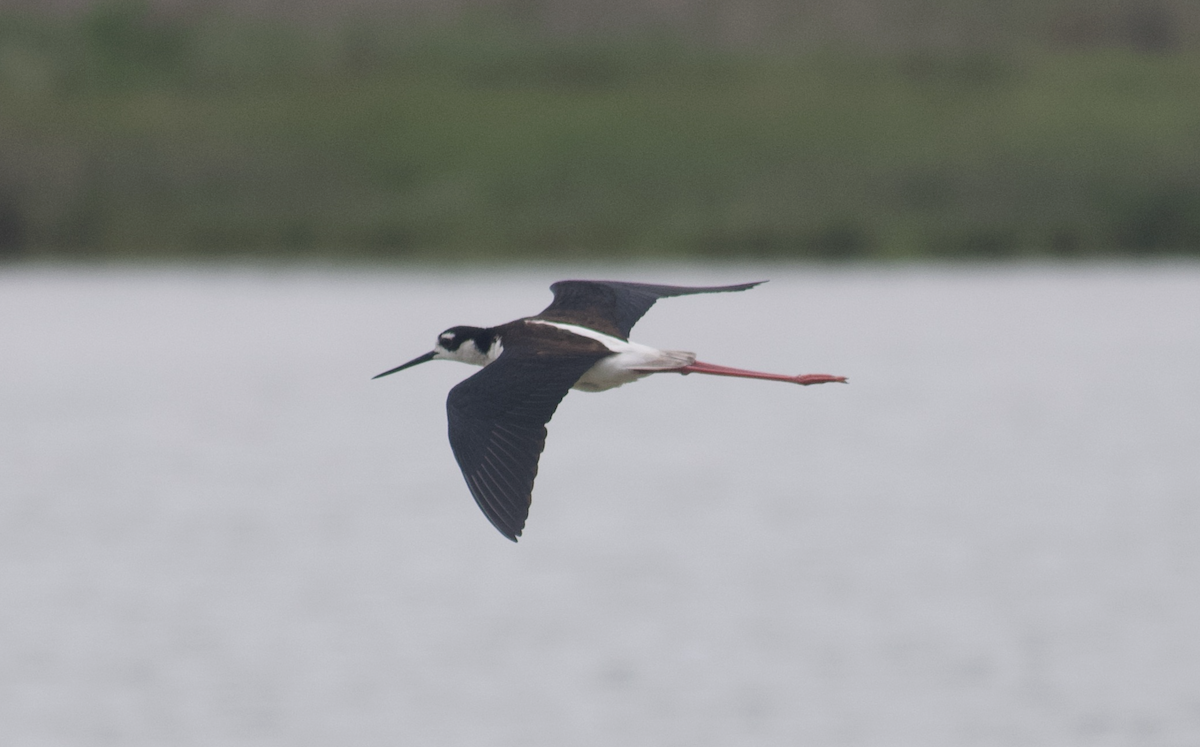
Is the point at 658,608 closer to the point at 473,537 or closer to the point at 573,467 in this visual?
the point at 473,537

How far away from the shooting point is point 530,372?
6941 mm

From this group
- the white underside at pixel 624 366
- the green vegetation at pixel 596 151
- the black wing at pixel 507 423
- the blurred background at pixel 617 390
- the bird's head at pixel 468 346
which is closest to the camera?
the black wing at pixel 507 423

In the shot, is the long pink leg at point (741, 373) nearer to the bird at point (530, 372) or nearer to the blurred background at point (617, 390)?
the bird at point (530, 372)

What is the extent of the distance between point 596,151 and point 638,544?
19.6 m

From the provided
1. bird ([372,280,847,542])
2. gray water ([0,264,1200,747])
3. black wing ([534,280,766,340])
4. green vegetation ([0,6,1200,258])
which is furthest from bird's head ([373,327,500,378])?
green vegetation ([0,6,1200,258])

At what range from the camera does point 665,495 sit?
15.6 m

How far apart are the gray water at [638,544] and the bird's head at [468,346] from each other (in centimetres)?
257

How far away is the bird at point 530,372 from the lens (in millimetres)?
6520

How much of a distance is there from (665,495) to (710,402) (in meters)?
6.08

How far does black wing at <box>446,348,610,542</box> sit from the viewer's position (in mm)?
6438

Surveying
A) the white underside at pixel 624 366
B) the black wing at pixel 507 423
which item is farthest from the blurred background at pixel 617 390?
the black wing at pixel 507 423

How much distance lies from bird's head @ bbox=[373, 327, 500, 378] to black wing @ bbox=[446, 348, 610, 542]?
1.92 ft

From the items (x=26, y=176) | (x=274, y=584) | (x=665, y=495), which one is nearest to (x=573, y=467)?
(x=665, y=495)

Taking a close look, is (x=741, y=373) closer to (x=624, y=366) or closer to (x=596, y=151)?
(x=624, y=366)
